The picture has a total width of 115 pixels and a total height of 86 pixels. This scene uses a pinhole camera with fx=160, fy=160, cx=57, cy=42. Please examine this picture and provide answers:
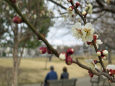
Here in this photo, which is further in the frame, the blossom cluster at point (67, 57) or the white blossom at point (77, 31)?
the white blossom at point (77, 31)

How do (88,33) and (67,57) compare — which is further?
(88,33)

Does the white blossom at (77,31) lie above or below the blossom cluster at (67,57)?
above

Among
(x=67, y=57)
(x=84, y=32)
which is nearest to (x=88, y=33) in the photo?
(x=84, y=32)

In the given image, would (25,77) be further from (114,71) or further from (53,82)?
(114,71)

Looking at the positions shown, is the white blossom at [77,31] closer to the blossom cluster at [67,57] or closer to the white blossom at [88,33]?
the white blossom at [88,33]

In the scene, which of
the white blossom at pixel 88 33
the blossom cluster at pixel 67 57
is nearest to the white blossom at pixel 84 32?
the white blossom at pixel 88 33

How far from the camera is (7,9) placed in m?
4.89

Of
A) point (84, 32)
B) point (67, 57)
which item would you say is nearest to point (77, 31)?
point (84, 32)

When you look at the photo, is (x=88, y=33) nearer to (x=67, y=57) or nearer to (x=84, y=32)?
(x=84, y=32)

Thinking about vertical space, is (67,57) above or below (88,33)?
below

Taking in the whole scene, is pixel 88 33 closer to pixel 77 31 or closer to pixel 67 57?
pixel 77 31

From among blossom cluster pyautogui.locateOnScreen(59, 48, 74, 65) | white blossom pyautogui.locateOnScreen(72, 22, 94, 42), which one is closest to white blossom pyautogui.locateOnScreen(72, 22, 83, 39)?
white blossom pyautogui.locateOnScreen(72, 22, 94, 42)

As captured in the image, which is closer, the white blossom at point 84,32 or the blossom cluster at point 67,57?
the blossom cluster at point 67,57

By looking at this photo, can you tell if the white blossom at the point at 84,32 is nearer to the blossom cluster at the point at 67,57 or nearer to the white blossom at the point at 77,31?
the white blossom at the point at 77,31
